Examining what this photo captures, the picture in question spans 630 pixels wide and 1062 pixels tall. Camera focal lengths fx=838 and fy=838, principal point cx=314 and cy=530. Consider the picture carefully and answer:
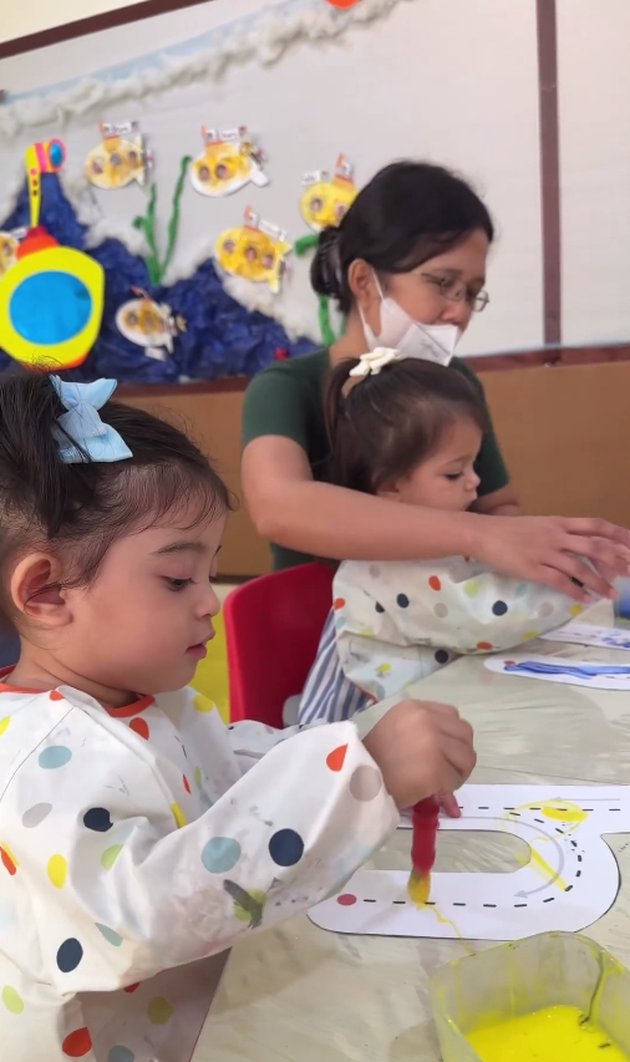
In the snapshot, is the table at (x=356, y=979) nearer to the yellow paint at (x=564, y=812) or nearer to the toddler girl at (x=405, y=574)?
the yellow paint at (x=564, y=812)

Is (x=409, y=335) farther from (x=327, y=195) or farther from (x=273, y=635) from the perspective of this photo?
(x=327, y=195)

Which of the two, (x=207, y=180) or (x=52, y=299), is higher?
(x=207, y=180)

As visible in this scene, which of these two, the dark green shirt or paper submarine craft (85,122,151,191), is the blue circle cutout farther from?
the dark green shirt

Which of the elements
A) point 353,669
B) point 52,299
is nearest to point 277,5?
point 52,299

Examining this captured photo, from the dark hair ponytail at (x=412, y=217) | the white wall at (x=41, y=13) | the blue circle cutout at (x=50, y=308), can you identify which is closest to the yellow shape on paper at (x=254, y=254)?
the blue circle cutout at (x=50, y=308)

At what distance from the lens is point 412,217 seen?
→ 1.15 m

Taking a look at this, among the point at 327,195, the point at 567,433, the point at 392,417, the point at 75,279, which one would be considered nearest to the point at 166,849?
the point at 392,417

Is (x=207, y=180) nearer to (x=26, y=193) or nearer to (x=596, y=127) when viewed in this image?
(x=26, y=193)

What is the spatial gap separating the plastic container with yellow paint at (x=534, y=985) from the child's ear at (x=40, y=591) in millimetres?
320

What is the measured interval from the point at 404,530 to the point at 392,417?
199mm

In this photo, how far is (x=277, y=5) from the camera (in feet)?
6.93

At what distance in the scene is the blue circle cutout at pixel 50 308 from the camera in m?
2.55

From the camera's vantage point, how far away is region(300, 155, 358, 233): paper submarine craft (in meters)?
2.14

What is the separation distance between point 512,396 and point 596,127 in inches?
23.6
